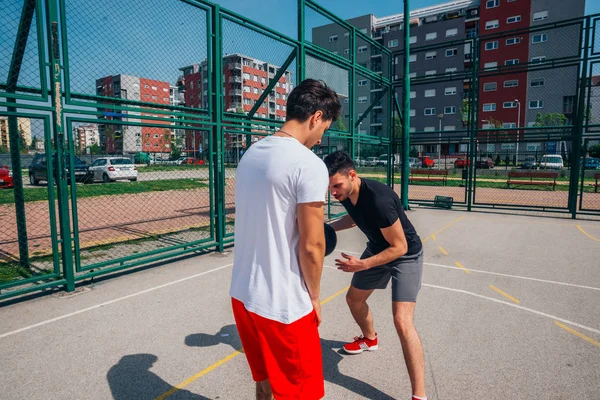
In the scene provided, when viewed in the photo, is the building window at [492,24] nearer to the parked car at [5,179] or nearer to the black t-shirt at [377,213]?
the parked car at [5,179]

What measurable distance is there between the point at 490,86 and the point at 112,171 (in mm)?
45556

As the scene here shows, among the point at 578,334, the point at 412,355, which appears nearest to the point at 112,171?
the point at 412,355

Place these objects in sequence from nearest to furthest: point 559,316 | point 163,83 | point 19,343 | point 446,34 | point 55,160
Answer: point 19,343, point 559,316, point 55,160, point 163,83, point 446,34

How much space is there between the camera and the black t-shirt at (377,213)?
2.71 metres

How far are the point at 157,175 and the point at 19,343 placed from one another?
16879mm

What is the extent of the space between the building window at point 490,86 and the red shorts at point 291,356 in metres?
53.9

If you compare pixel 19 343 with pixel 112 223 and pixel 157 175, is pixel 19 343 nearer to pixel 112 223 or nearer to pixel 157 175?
pixel 112 223

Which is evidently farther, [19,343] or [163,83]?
[163,83]

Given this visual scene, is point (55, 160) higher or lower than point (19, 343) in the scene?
higher

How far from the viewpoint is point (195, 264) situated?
6434mm

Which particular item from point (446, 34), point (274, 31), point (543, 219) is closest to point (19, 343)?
point (274, 31)

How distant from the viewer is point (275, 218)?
1.65 m

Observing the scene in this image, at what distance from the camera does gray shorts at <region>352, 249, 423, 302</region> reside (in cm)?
284

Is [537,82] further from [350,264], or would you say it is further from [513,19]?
[350,264]
